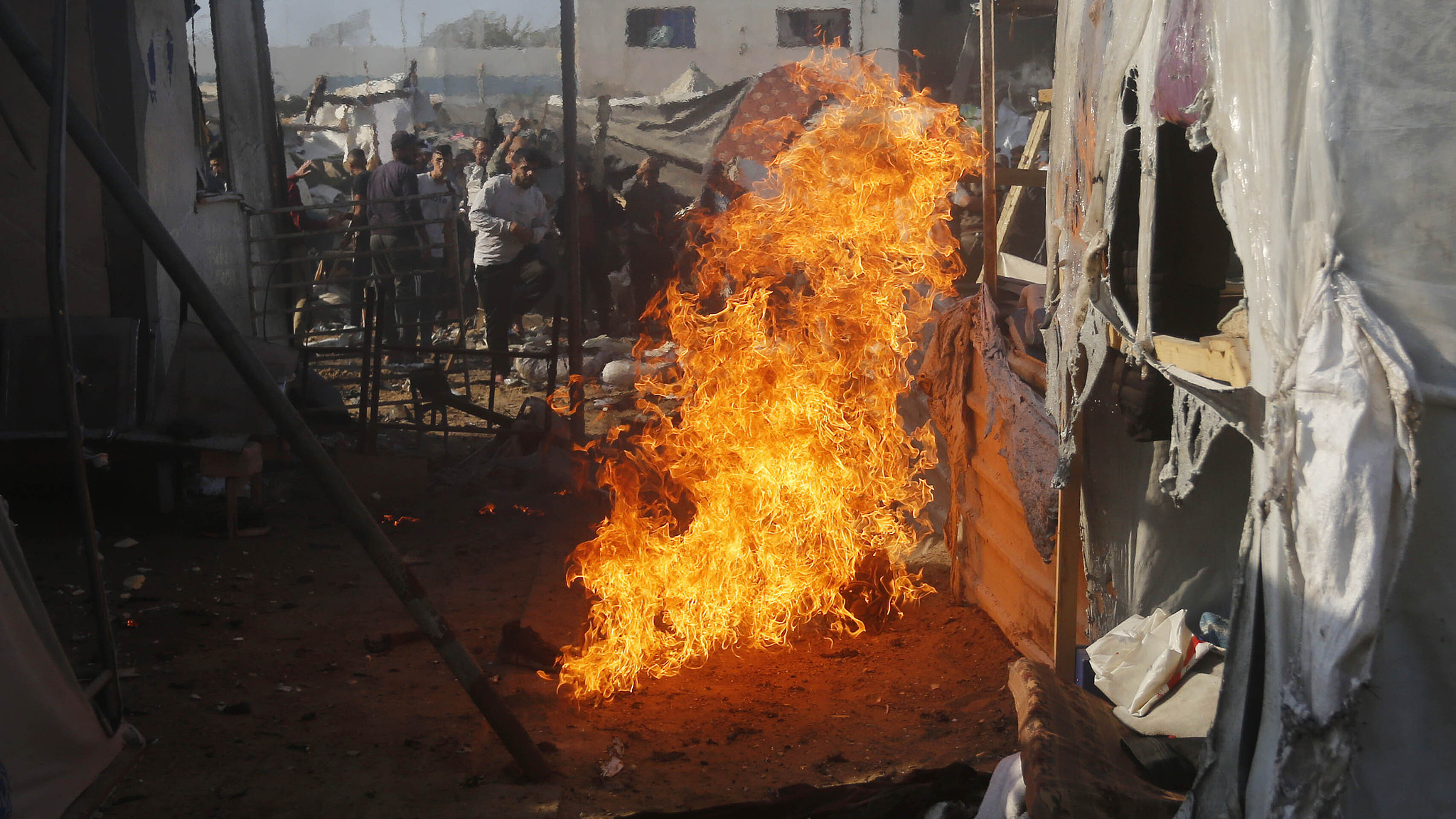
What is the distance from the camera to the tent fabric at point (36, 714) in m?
3.23

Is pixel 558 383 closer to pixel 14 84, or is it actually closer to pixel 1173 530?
pixel 14 84

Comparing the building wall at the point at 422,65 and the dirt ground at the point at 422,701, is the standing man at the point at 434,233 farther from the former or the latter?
the building wall at the point at 422,65

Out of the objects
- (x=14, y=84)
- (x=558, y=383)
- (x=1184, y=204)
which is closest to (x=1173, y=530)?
(x=1184, y=204)

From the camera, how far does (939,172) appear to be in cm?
644

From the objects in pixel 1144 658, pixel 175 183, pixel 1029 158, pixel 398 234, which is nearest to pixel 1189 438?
pixel 1144 658

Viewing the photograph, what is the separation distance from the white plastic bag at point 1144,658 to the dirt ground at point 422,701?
0.87 metres

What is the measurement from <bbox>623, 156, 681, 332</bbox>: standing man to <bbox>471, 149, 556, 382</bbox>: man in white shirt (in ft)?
11.5

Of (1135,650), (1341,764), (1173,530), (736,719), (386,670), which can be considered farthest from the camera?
(386,670)

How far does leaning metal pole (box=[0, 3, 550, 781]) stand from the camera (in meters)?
3.33

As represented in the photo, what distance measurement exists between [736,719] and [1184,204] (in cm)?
323

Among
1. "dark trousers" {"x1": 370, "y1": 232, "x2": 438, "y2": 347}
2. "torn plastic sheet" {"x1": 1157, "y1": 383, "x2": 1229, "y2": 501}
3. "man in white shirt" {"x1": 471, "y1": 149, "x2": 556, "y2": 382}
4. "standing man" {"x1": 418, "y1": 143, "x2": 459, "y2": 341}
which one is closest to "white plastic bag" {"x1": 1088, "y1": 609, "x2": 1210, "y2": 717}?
"torn plastic sheet" {"x1": 1157, "y1": 383, "x2": 1229, "y2": 501}

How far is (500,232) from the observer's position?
1182cm

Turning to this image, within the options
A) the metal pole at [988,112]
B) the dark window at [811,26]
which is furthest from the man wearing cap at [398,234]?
the dark window at [811,26]

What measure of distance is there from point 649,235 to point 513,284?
400 centimetres
